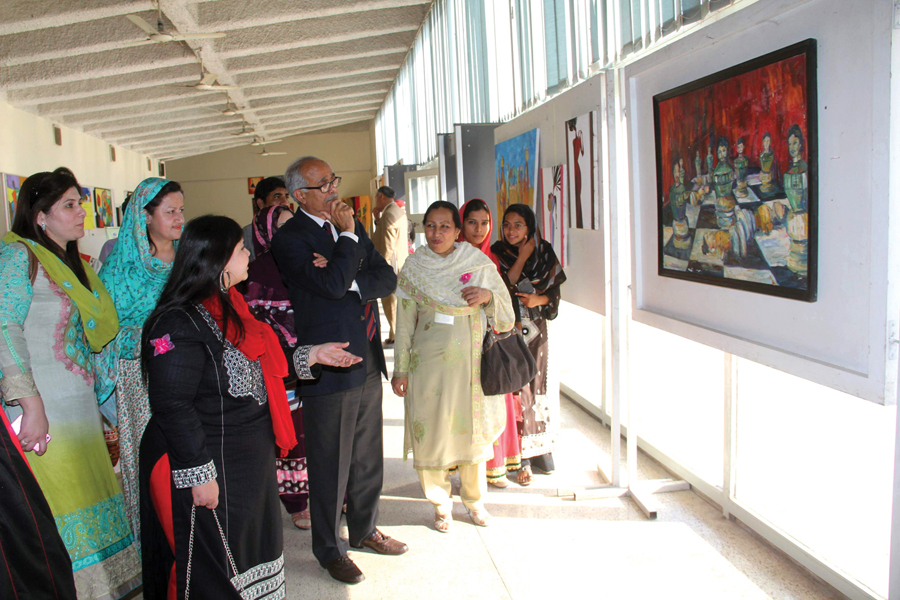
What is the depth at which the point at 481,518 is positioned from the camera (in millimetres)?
3074

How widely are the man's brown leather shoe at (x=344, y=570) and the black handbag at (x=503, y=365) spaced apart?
3.09ft

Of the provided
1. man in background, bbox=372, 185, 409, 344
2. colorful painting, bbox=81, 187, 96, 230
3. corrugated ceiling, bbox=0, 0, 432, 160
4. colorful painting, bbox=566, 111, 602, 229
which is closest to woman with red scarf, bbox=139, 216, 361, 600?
colorful painting, bbox=566, 111, 602, 229

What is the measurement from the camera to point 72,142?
9359 millimetres

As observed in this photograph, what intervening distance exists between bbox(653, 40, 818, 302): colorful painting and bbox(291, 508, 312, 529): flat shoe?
2133 mm

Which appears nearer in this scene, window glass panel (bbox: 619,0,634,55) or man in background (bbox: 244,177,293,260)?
window glass panel (bbox: 619,0,634,55)

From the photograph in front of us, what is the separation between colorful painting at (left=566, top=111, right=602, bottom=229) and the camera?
323cm

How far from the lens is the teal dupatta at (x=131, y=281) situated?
2.47 meters

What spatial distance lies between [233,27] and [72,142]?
381 cm

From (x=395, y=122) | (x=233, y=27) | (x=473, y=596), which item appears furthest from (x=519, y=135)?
(x=395, y=122)

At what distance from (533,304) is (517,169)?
4.49 ft

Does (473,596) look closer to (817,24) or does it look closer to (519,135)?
(817,24)

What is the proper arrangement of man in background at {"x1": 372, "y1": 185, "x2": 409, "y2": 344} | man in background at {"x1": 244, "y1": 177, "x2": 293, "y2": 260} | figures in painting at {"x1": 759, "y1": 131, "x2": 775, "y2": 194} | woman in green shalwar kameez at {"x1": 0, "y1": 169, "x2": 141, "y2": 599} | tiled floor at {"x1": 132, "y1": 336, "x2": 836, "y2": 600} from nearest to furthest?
1. figures in painting at {"x1": 759, "y1": 131, "x2": 775, "y2": 194}
2. woman in green shalwar kameez at {"x1": 0, "y1": 169, "x2": 141, "y2": 599}
3. tiled floor at {"x1": 132, "y1": 336, "x2": 836, "y2": 600}
4. man in background at {"x1": 244, "y1": 177, "x2": 293, "y2": 260}
5. man in background at {"x1": 372, "y1": 185, "x2": 409, "y2": 344}

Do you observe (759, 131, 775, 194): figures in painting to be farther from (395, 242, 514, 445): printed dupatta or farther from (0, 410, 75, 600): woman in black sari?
(0, 410, 75, 600): woman in black sari

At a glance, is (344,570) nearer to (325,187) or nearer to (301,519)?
(301,519)
